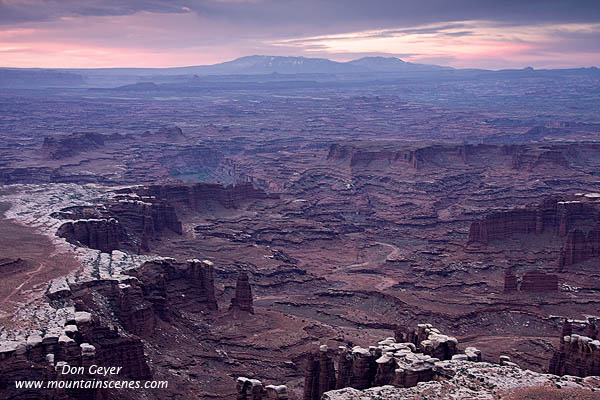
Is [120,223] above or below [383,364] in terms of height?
below

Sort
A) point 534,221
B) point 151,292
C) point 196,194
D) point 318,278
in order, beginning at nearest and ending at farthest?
point 151,292, point 318,278, point 534,221, point 196,194

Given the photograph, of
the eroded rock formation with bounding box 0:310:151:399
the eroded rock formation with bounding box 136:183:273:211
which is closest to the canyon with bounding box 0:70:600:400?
the eroded rock formation with bounding box 0:310:151:399

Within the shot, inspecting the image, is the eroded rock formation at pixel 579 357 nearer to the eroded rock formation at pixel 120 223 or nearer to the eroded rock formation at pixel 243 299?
the eroded rock formation at pixel 243 299

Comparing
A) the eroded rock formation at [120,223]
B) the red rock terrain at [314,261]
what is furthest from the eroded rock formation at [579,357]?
the eroded rock formation at [120,223]

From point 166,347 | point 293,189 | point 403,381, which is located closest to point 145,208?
point 166,347

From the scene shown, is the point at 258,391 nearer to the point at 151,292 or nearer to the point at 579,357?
the point at 579,357

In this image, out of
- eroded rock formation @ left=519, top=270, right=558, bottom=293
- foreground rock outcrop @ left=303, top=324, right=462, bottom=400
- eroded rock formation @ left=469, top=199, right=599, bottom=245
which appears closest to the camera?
foreground rock outcrop @ left=303, top=324, right=462, bottom=400

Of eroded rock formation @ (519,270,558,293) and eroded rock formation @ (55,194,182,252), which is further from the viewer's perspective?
eroded rock formation @ (519,270,558,293)

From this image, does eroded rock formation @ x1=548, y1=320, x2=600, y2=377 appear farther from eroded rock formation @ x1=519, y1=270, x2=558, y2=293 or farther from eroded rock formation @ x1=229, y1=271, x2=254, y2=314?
eroded rock formation @ x1=519, y1=270, x2=558, y2=293

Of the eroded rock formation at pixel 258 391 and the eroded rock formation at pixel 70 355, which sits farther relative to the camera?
the eroded rock formation at pixel 70 355

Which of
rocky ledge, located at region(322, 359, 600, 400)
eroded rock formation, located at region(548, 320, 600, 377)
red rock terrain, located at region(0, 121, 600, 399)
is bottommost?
red rock terrain, located at region(0, 121, 600, 399)

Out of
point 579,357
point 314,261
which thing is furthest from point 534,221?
point 579,357
